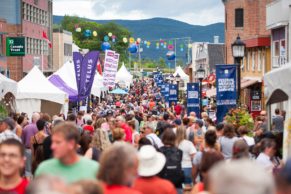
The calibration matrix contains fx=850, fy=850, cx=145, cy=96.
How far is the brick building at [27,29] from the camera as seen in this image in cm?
6156

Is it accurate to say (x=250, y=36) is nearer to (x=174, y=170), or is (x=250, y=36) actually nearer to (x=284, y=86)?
(x=284, y=86)

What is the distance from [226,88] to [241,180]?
20492 millimetres

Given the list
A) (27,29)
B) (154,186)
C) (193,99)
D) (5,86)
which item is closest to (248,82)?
(193,99)

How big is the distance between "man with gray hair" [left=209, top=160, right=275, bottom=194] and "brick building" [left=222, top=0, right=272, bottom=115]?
132 ft

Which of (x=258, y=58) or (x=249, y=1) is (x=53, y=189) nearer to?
(x=258, y=58)

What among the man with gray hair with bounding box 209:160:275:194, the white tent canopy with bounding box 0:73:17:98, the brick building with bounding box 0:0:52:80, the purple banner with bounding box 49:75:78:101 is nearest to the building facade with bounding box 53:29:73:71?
the brick building with bounding box 0:0:52:80

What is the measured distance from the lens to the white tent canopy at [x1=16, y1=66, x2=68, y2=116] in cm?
3228

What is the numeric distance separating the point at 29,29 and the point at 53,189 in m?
63.3

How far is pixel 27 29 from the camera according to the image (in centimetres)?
6600

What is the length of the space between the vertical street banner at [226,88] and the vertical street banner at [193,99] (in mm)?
10727

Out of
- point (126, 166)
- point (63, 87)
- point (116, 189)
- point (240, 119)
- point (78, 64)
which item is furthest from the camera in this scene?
point (63, 87)

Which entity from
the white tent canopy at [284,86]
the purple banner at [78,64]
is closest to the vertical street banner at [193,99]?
the purple banner at [78,64]

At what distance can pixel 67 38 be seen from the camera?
95.6 m

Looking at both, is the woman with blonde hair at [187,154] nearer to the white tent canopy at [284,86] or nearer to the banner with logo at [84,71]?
the white tent canopy at [284,86]
